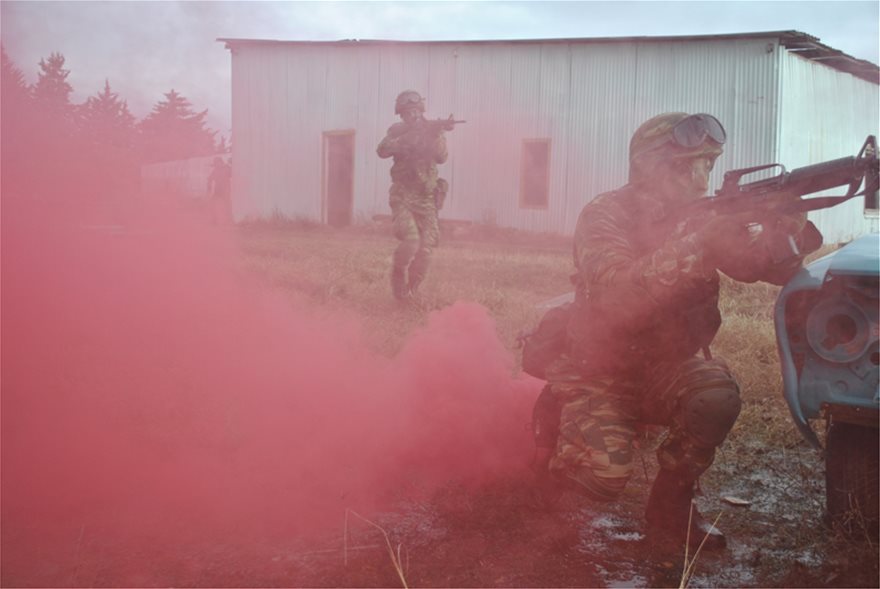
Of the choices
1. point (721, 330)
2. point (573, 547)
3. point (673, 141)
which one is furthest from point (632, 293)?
point (721, 330)

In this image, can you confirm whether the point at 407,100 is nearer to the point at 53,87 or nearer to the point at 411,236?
the point at 411,236

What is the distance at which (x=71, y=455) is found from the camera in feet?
13.5

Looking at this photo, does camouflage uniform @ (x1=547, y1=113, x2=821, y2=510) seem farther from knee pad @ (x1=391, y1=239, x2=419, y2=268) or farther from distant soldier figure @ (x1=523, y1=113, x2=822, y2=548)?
knee pad @ (x1=391, y1=239, x2=419, y2=268)

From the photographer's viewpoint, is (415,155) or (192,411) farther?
(415,155)

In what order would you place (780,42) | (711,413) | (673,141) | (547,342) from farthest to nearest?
(780,42), (547,342), (673,141), (711,413)

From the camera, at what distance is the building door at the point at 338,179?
60.3 ft

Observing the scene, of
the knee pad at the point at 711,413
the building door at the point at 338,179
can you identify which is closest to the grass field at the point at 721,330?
the knee pad at the point at 711,413

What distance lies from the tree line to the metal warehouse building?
331 inches

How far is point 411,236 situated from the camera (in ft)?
28.5

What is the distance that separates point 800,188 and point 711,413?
0.88 meters

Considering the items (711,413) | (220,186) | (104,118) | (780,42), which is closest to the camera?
(711,413)

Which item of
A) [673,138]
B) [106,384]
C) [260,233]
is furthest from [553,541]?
[260,233]

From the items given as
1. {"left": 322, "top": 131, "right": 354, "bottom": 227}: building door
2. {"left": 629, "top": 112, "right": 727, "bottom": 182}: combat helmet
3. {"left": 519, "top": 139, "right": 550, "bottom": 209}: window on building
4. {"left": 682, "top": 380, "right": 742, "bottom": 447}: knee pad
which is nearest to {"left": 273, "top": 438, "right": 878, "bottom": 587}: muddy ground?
{"left": 682, "top": 380, "right": 742, "bottom": 447}: knee pad

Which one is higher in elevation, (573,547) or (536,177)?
(536,177)
